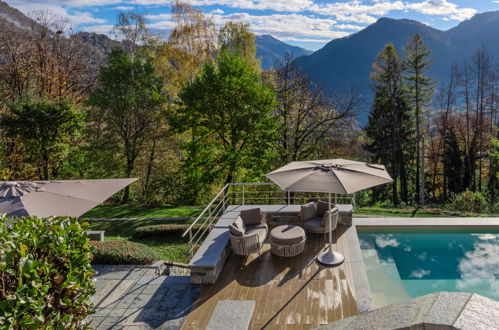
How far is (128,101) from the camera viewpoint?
20.1 m

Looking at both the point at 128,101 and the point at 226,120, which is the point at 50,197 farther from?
the point at 128,101

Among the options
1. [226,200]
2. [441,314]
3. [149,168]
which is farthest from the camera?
[149,168]

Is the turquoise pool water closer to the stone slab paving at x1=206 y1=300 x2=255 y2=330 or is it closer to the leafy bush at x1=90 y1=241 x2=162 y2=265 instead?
the stone slab paving at x1=206 y1=300 x2=255 y2=330

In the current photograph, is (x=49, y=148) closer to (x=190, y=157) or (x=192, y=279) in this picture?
(x=190, y=157)

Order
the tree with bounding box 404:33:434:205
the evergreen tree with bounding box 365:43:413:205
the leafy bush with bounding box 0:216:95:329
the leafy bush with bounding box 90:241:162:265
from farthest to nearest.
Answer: the evergreen tree with bounding box 365:43:413:205, the tree with bounding box 404:33:434:205, the leafy bush with bounding box 90:241:162:265, the leafy bush with bounding box 0:216:95:329

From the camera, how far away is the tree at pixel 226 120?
16500 millimetres

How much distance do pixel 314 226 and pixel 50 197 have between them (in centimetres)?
602

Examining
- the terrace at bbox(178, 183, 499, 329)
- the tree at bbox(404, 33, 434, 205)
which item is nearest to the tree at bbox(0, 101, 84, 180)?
the terrace at bbox(178, 183, 499, 329)

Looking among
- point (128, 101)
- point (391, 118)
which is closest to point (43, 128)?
point (128, 101)

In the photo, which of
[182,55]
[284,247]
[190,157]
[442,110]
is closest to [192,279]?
[284,247]

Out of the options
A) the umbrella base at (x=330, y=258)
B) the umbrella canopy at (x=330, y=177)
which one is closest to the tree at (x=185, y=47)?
the umbrella canopy at (x=330, y=177)

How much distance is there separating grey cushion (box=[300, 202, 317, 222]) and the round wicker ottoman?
112 cm

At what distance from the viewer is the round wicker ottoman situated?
8.00 m

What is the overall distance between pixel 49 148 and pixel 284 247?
1577 centimetres
